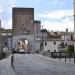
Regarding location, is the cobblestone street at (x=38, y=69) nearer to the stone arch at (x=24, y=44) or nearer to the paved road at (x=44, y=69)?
the paved road at (x=44, y=69)

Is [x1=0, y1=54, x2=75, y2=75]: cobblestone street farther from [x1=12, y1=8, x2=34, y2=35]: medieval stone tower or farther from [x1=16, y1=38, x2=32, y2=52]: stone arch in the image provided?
[x1=12, y1=8, x2=34, y2=35]: medieval stone tower

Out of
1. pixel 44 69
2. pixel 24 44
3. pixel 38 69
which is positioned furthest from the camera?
→ pixel 24 44

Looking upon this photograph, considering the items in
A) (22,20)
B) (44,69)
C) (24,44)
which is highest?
(22,20)

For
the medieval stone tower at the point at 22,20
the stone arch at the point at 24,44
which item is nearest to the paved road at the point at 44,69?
the stone arch at the point at 24,44

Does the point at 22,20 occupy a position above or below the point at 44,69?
above

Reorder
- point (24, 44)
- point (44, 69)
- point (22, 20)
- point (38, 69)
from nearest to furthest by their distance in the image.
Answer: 1. point (38, 69)
2. point (44, 69)
3. point (24, 44)
4. point (22, 20)

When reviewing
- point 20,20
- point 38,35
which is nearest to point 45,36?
point 38,35

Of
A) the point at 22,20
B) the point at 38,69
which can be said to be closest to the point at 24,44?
the point at 22,20

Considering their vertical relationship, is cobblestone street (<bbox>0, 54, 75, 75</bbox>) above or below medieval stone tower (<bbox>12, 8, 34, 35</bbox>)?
below

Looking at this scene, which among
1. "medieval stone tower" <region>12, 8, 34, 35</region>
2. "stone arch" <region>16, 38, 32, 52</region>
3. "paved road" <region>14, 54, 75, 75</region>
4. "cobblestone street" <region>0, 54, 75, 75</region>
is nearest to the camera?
"cobblestone street" <region>0, 54, 75, 75</region>

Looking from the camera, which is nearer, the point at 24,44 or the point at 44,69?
the point at 44,69

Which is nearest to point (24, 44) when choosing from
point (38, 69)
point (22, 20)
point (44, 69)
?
point (22, 20)

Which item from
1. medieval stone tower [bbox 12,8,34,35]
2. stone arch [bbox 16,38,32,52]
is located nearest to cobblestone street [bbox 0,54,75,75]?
stone arch [bbox 16,38,32,52]

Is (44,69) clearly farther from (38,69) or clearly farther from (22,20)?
(22,20)
